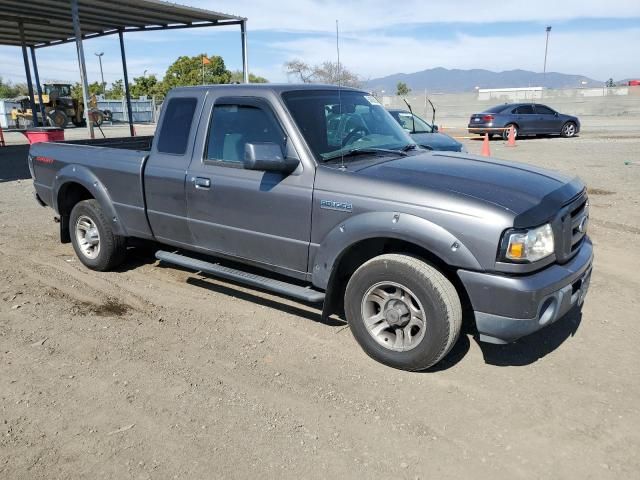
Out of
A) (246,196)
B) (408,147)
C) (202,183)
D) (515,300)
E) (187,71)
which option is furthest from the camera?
(187,71)

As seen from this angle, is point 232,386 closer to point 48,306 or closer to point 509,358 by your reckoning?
point 509,358

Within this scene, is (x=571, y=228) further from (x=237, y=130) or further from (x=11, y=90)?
(x=11, y=90)

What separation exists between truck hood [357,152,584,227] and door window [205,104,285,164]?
83cm

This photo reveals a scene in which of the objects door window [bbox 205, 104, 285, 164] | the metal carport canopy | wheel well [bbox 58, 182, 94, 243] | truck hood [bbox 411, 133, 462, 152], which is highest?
the metal carport canopy

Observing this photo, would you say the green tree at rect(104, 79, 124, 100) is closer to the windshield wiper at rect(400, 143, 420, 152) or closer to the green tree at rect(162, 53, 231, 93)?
the green tree at rect(162, 53, 231, 93)

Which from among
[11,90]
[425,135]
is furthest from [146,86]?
[425,135]

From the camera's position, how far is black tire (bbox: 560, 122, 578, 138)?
853 inches

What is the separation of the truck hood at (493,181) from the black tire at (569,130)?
19812mm

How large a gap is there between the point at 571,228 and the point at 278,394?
222cm

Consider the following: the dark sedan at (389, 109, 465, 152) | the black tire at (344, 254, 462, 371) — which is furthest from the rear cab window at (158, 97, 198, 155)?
the dark sedan at (389, 109, 465, 152)

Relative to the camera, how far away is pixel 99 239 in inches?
215

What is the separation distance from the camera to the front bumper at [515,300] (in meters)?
3.08

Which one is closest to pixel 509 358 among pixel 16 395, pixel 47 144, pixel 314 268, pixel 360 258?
pixel 360 258

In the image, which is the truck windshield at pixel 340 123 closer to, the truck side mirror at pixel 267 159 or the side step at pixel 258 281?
the truck side mirror at pixel 267 159
